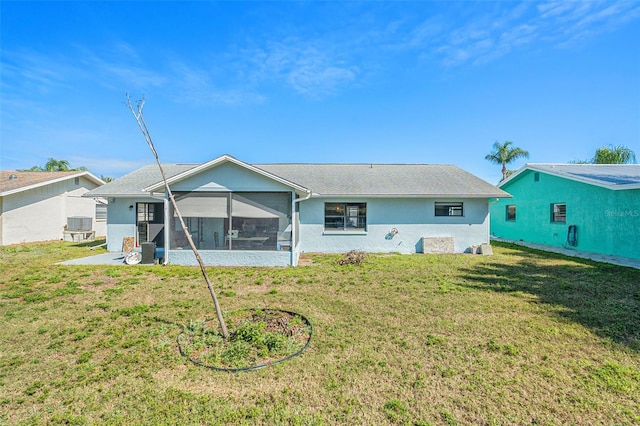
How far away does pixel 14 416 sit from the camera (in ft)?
8.76

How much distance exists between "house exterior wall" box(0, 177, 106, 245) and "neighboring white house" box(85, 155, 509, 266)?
19.6ft

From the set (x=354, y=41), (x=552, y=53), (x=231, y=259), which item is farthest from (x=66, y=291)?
(x=552, y=53)

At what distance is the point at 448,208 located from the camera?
12.6 metres

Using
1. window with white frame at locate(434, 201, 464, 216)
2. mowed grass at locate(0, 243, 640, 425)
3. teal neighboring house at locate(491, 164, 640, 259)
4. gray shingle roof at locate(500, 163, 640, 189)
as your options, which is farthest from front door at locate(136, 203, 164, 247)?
teal neighboring house at locate(491, 164, 640, 259)

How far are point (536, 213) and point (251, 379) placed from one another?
17.4 metres

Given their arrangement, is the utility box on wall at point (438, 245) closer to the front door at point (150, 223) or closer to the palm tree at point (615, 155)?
the front door at point (150, 223)

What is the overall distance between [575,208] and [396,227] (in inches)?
326

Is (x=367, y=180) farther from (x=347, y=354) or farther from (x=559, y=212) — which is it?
(x=347, y=354)

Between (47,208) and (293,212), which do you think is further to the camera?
(47,208)

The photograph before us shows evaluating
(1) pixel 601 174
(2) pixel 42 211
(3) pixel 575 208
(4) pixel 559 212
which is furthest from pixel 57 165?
(1) pixel 601 174

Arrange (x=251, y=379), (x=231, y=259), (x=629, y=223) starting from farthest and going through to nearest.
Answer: (x=629, y=223) → (x=231, y=259) → (x=251, y=379)

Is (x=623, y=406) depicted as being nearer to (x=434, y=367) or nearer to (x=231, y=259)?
(x=434, y=367)

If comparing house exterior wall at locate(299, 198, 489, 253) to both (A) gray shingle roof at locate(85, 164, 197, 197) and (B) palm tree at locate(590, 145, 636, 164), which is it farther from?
(B) palm tree at locate(590, 145, 636, 164)

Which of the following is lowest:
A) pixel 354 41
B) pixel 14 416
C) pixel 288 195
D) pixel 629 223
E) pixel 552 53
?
pixel 14 416
